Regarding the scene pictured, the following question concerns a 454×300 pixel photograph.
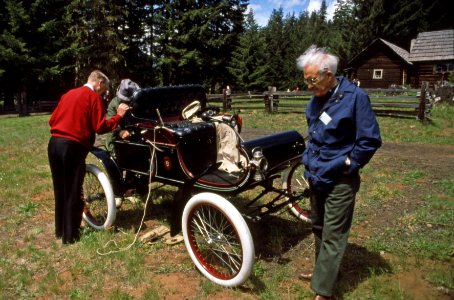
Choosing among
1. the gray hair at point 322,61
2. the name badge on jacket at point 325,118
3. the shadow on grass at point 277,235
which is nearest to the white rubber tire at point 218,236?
the shadow on grass at point 277,235

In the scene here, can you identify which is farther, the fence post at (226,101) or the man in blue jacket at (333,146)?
the fence post at (226,101)

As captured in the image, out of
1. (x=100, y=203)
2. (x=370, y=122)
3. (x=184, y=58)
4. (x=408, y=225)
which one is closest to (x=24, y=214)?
(x=100, y=203)

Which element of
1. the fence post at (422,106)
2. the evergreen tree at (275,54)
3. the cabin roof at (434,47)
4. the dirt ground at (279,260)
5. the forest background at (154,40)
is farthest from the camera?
the evergreen tree at (275,54)

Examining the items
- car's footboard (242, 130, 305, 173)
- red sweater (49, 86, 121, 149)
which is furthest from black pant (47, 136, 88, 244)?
car's footboard (242, 130, 305, 173)

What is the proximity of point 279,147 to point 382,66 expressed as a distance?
36.4 m

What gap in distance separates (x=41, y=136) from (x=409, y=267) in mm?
13685

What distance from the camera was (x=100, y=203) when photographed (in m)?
5.11

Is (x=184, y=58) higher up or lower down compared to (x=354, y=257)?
higher up

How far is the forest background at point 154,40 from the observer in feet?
80.9

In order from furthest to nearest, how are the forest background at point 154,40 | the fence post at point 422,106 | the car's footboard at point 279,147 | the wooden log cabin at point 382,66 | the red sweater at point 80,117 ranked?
the wooden log cabin at point 382,66 → the forest background at point 154,40 → the fence post at point 422,106 → the red sweater at point 80,117 → the car's footboard at point 279,147

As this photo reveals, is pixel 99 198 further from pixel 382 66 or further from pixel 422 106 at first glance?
pixel 382 66

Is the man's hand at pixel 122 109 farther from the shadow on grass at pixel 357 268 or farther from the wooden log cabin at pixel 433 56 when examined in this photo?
the wooden log cabin at pixel 433 56

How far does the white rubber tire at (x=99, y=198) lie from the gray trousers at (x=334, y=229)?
8.89 ft

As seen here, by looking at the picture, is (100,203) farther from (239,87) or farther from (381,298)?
(239,87)
